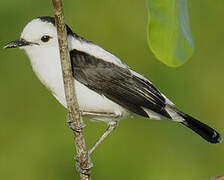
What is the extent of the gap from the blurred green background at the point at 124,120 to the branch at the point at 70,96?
1.23m

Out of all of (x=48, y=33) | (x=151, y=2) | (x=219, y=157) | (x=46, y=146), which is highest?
(x=48, y=33)

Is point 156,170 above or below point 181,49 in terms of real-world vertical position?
below

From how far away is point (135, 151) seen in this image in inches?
160

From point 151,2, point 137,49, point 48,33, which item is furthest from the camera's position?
point 137,49

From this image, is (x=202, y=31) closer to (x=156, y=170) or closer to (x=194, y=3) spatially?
(x=194, y=3)

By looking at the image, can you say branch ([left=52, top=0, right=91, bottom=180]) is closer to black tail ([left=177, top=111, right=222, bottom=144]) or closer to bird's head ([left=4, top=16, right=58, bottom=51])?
bird's head ([left=4, top=16, right=58, bottom=51])

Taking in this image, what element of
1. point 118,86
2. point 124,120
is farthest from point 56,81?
point 124,120

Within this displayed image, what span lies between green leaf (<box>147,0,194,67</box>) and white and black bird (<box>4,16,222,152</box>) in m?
1.62

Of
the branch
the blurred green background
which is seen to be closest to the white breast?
the branch

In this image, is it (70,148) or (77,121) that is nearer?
(77,121)

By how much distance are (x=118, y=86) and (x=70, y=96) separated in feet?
3.06

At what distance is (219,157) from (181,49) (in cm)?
282

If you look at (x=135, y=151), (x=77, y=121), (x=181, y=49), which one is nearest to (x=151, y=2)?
(x=181, y=49)

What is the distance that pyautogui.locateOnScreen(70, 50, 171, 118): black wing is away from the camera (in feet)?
10.6
